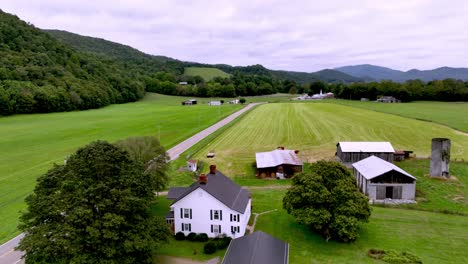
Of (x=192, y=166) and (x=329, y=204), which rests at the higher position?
(x=329, y=204)

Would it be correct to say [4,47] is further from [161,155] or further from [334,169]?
[334,169]

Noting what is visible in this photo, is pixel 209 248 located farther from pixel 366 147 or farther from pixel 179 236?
pixel 366 147

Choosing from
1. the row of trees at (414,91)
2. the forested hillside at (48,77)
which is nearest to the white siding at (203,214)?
the forested hillside at (48,77)

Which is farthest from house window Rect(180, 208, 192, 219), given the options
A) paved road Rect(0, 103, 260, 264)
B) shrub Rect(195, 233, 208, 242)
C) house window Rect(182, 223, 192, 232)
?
paved road Rect(0, 103, 260, 264)

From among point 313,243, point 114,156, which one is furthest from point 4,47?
point 313,243

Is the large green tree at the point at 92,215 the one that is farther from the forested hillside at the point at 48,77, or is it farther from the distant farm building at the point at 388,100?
the distant farm building at the point at 388,100

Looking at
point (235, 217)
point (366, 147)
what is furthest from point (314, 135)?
point (235, 217)
